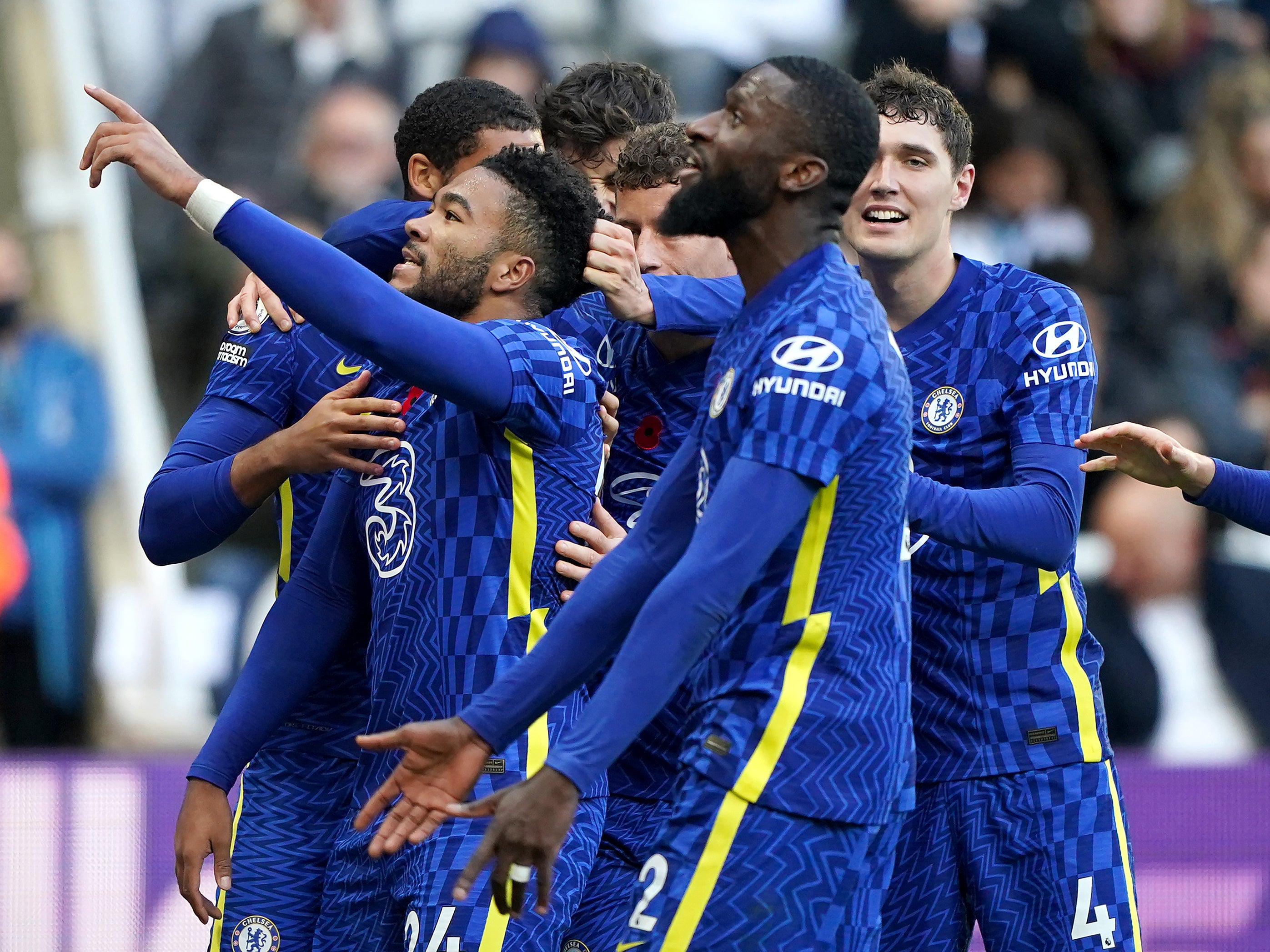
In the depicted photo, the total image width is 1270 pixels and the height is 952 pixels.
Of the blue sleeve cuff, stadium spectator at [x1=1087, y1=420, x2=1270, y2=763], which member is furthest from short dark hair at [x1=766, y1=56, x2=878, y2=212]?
stadium spectator at [x1=1087, y1=420, x2=1270, y2=763]

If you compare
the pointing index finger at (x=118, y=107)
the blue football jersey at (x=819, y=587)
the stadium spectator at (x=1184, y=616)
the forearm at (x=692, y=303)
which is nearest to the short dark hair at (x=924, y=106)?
the forearm at (x=692, y=303)

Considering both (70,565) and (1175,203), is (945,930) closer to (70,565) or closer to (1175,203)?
(70,565)

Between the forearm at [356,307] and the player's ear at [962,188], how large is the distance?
5.17ft

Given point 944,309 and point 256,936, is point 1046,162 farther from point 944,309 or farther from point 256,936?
point 256,936

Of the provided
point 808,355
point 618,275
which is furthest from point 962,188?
point 808,355

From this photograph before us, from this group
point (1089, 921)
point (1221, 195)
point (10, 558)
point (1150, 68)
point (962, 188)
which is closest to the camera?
point (1089, 921)

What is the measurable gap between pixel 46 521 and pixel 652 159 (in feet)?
18.1

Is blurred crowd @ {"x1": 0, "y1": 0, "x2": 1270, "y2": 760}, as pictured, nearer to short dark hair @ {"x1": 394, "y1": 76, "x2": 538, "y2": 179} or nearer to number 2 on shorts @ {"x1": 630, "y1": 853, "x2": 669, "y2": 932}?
short dark hair @ {"x1": 394, "y1": 76, "x2": 538, "y2": 179}

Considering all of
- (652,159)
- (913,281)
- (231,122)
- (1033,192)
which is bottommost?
(913,281)

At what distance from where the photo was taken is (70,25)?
9195mm

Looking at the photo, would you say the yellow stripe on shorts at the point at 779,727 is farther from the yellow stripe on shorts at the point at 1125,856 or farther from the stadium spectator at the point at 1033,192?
the stadium spectator at the point at 1033,192

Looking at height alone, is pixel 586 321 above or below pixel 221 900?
above

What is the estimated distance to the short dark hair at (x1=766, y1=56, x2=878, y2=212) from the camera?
279 cm

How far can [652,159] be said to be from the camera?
155 inches
